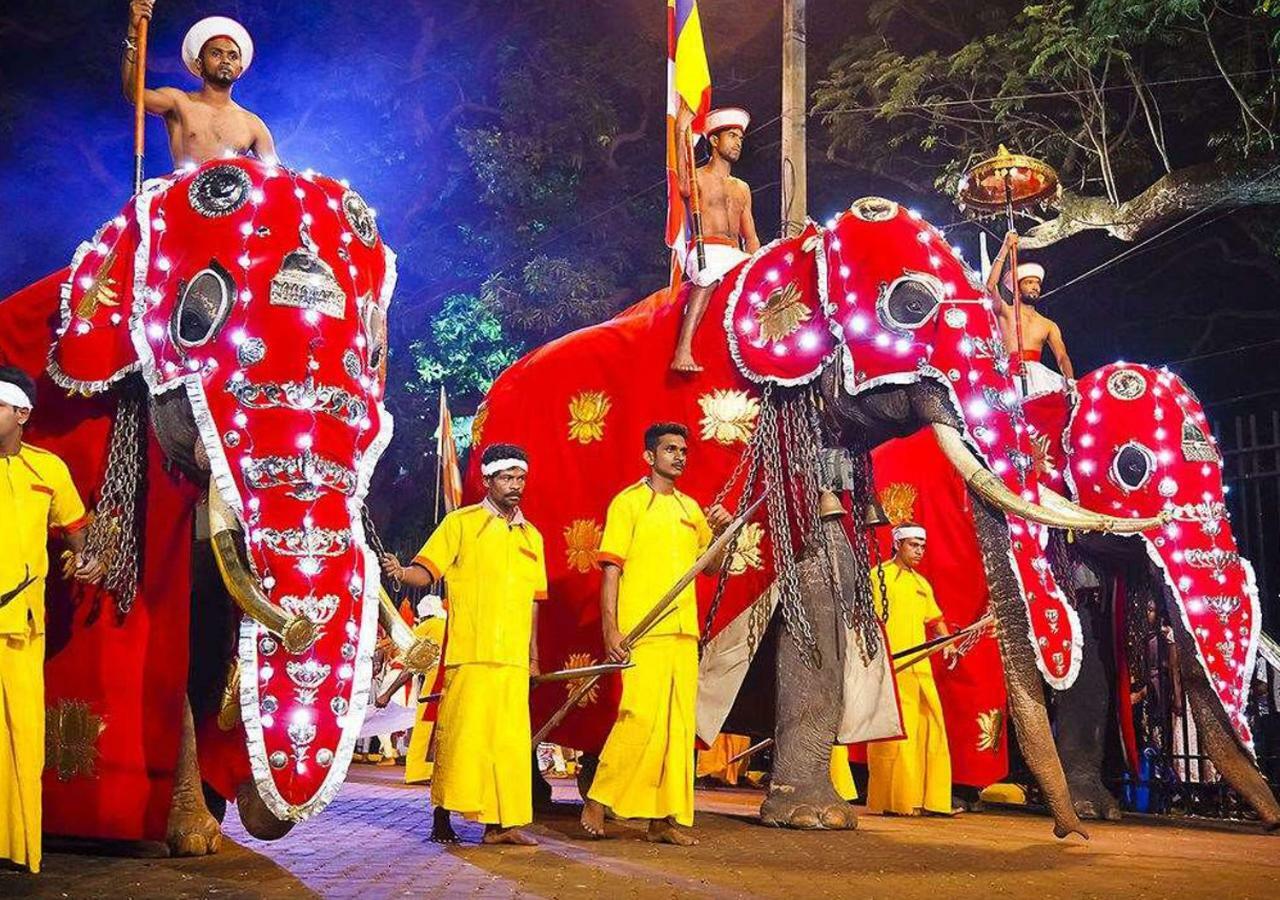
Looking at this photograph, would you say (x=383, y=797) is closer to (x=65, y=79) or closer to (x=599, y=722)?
(x=599, y=722)

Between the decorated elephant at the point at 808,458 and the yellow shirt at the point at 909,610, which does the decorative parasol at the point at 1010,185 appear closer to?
the yellow shirt at the point at 909,610

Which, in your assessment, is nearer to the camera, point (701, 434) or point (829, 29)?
point (701, 434)

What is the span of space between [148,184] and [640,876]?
11.0 ft

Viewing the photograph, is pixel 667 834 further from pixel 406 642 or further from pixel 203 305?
pixel 203 305

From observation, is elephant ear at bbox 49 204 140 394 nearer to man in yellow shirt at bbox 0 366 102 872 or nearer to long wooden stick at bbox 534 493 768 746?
man in yellow shirt at bbox 0 366 102 872

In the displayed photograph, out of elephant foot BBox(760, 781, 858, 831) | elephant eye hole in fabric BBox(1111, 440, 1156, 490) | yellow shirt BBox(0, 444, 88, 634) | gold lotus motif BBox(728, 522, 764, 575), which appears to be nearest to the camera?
yellow shirt BBox(0, 444, 88, 634)

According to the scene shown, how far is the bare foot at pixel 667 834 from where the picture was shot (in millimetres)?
7082

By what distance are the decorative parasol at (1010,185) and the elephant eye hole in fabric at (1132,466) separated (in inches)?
51.8

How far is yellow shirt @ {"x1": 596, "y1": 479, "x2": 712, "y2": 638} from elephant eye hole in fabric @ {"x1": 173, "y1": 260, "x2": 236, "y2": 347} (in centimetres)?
233

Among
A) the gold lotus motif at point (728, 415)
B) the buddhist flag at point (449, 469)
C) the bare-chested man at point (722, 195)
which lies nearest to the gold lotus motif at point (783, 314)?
the gold lotus motif at point (728, 415)

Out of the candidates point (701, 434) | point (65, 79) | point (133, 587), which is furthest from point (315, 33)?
point (133, 587)

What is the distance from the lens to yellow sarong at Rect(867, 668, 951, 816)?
9891mm

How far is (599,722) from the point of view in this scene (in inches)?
330

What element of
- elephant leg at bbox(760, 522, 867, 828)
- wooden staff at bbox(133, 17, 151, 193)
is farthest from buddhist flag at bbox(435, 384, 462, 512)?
→ wooden staff at bbox(133, 17, 151, 193)
